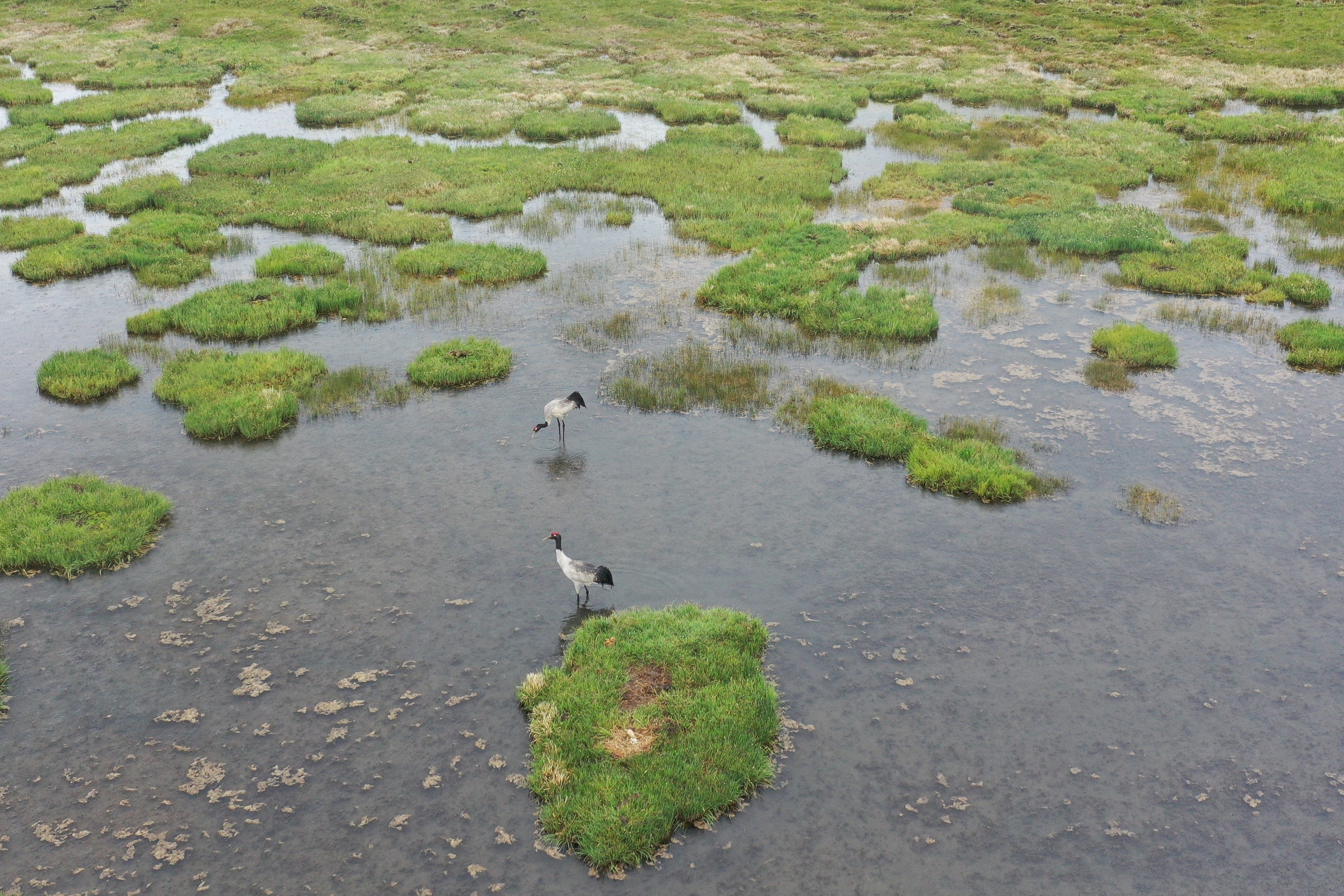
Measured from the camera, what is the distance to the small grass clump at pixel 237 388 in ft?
72.3

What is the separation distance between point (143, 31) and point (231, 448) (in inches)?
2859

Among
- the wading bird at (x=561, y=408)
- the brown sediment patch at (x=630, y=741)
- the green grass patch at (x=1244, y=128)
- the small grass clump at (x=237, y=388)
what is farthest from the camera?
the green grass patch at (x=1244, y=128)

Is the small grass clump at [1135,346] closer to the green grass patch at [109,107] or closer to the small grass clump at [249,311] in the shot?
the small grass clump at [249,311]

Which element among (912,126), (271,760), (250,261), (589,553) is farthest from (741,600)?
(912,126)

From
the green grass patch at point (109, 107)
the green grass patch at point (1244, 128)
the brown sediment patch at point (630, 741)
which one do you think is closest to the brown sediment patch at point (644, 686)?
the brown sediment patch at point (630, 741)

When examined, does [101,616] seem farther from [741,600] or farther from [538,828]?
[741,600]

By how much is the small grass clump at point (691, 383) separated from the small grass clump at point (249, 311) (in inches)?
380

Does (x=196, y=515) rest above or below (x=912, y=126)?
below

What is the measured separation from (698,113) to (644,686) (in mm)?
45286

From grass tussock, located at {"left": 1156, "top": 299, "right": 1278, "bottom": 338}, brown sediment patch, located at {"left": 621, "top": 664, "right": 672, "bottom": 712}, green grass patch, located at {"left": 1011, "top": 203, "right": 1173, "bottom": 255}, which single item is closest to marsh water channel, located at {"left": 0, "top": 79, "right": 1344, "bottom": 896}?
grass tussock, located at {"left": 1156, "top": 299, "right": 1278, "bottom": 338}

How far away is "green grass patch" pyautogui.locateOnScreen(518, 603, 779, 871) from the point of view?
1225cm

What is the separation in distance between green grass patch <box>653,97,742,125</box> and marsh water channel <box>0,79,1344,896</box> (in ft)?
100

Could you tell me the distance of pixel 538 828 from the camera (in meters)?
12.3

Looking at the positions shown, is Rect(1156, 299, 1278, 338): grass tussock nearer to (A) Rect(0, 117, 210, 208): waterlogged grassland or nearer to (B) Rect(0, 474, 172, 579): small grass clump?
(B) Rect(0, 474, 172, 579): small grass clump
